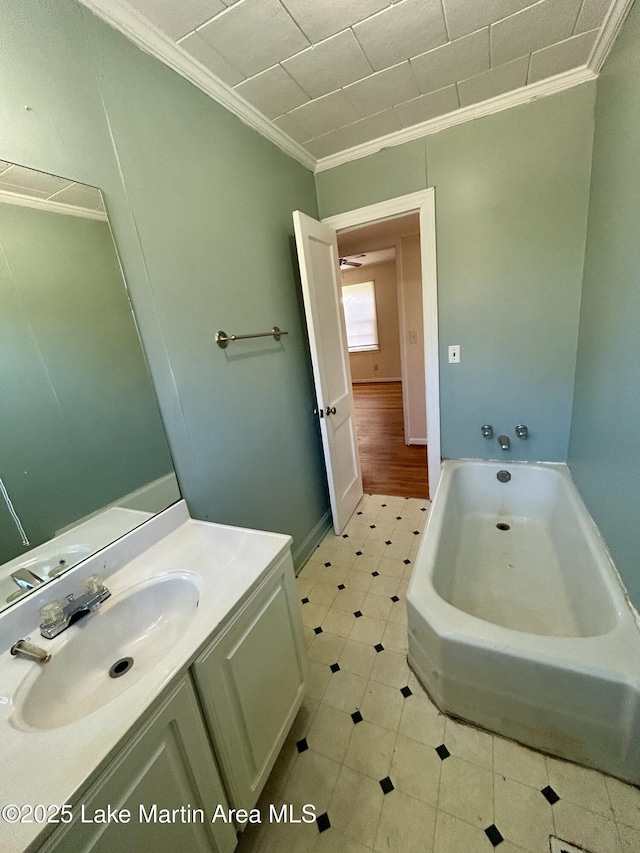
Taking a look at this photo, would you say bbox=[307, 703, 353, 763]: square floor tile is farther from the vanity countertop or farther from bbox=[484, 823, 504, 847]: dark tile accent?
the vanity countertop

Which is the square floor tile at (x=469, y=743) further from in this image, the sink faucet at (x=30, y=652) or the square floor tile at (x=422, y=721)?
the sink faucet at (x=30, y=652)

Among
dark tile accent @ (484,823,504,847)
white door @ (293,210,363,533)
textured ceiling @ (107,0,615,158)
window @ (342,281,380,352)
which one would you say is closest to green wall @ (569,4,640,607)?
textured ceiling @ (107,0,615,158)

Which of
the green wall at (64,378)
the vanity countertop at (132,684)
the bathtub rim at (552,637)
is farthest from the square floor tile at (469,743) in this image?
the green wall at (64,378)

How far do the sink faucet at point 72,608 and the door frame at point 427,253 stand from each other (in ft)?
6.75

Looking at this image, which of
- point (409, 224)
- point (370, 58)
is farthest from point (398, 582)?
point (409, 224)

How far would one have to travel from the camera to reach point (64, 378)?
39.6 inches

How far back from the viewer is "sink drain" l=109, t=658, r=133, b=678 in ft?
2.88

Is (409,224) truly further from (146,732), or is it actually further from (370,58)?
(146,732)

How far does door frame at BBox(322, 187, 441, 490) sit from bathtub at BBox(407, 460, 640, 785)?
636 mm

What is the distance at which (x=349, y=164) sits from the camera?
2.10 m

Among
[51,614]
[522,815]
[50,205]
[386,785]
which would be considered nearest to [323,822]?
[386,785]

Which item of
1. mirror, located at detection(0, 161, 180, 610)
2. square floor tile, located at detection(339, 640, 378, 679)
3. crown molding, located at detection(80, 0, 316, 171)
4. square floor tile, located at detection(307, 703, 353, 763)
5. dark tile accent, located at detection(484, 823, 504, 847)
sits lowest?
square floor tile, located at detection(339, 640, 378, 679)

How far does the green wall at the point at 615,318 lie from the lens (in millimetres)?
1171

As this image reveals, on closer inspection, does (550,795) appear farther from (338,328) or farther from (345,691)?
(338,328)
